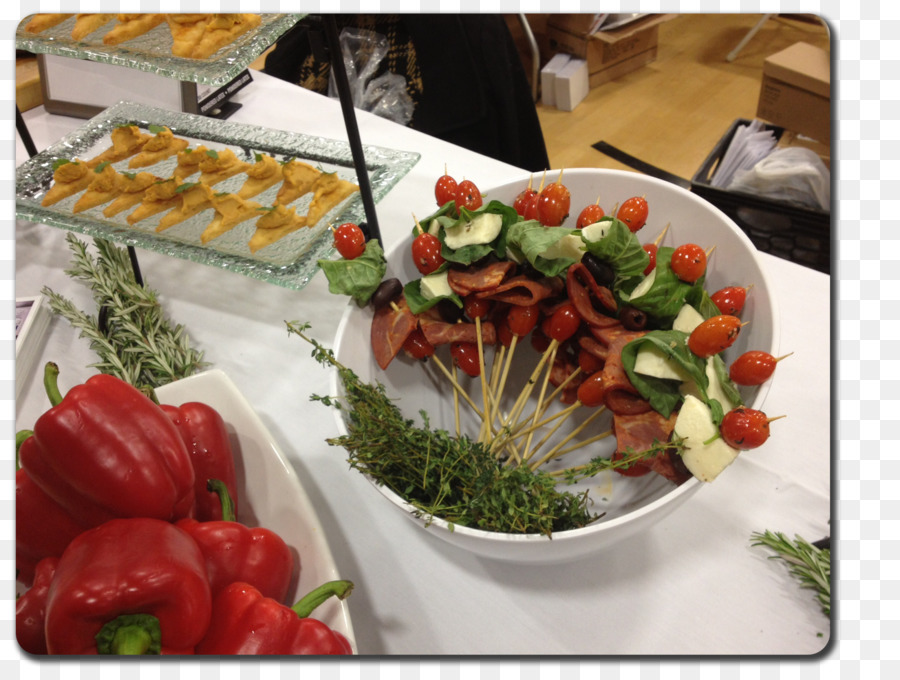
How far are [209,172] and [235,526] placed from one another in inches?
30.3

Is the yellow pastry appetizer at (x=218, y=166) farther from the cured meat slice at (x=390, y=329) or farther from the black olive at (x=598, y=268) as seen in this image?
the black olive at (x=598, y=268)

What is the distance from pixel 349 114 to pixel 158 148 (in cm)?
61

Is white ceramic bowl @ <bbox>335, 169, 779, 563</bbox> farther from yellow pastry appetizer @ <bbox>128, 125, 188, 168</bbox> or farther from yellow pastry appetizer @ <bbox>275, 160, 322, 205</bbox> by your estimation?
yellow pastry appetizer @ <bbox>128, 125, 188, 168</bbox>

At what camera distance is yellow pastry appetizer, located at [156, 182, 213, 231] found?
3.58ft

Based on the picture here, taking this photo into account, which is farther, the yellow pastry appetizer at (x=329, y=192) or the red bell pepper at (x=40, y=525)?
the yellow pastry appetizer at (x=329, y=192)

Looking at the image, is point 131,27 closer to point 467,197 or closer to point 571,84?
point 467,197

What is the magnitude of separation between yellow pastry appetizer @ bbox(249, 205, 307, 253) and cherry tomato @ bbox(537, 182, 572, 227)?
0.45 metres

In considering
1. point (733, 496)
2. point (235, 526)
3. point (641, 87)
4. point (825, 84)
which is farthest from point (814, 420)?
point (641, 87)

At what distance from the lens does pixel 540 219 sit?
763mm

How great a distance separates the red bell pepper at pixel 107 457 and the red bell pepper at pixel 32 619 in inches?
2.8

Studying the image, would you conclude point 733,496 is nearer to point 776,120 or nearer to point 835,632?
point 835,632

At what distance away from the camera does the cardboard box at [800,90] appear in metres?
1.50

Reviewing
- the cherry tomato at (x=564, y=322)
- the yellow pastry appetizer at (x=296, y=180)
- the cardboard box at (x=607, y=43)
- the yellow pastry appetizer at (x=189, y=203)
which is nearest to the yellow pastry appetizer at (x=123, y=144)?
the yellow pastry appetizer at (x=189, y=203)

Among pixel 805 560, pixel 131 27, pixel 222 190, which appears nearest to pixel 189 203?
pixel 222 190
